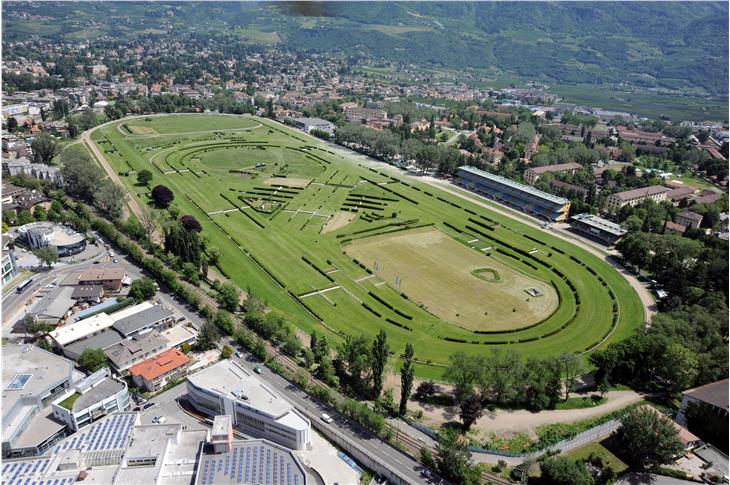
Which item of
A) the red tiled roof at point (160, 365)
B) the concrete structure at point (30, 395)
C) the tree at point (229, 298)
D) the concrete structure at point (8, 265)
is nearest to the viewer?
the concrete structure at point (30, 395)

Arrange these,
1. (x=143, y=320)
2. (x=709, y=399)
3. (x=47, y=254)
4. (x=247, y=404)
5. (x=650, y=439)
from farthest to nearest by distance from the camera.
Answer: (x=47, y=254)
(x=143, y=320)
(x=709, y=399)
(x=247, y=404)
(x=650, y=439)

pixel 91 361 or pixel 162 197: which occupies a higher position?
pixel 162 197

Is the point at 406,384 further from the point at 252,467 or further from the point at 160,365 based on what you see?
the point at 160,365

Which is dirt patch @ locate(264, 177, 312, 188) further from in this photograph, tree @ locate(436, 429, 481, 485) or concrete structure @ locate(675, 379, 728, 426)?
concrete structure @ locate(675, 379, 728, 426)

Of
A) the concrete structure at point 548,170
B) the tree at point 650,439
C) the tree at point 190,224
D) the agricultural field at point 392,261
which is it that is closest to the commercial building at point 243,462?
the agricultural field at point 392,261

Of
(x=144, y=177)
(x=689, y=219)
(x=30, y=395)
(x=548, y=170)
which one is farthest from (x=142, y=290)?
(x=548, y=170)

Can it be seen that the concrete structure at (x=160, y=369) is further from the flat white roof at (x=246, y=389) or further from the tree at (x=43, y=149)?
the tree at (x=43, y=149)

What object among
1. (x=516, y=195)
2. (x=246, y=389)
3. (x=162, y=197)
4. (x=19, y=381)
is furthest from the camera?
(x=516, y=195)
